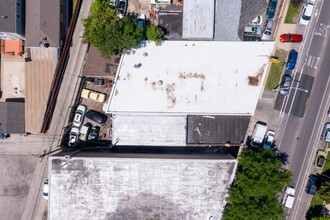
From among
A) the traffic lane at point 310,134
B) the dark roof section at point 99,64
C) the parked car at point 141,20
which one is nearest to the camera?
the dark roof section at point 99,64

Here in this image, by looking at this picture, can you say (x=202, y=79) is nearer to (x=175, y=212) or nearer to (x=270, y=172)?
(x=270, y=172)

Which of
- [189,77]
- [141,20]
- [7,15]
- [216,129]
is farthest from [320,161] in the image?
[7,15]

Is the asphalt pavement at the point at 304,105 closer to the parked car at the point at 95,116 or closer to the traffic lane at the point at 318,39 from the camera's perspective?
the traffic lane at the point at 318,39

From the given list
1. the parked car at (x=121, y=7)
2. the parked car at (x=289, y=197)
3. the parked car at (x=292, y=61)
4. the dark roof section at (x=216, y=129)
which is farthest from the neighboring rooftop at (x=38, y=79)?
the parked car at (x=289, y=197)

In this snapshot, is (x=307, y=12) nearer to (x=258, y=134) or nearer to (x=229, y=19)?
(x=229, y=19)

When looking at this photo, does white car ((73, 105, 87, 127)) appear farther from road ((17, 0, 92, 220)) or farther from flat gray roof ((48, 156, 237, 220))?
flat gray roof ((48, 156, 237, 220))
